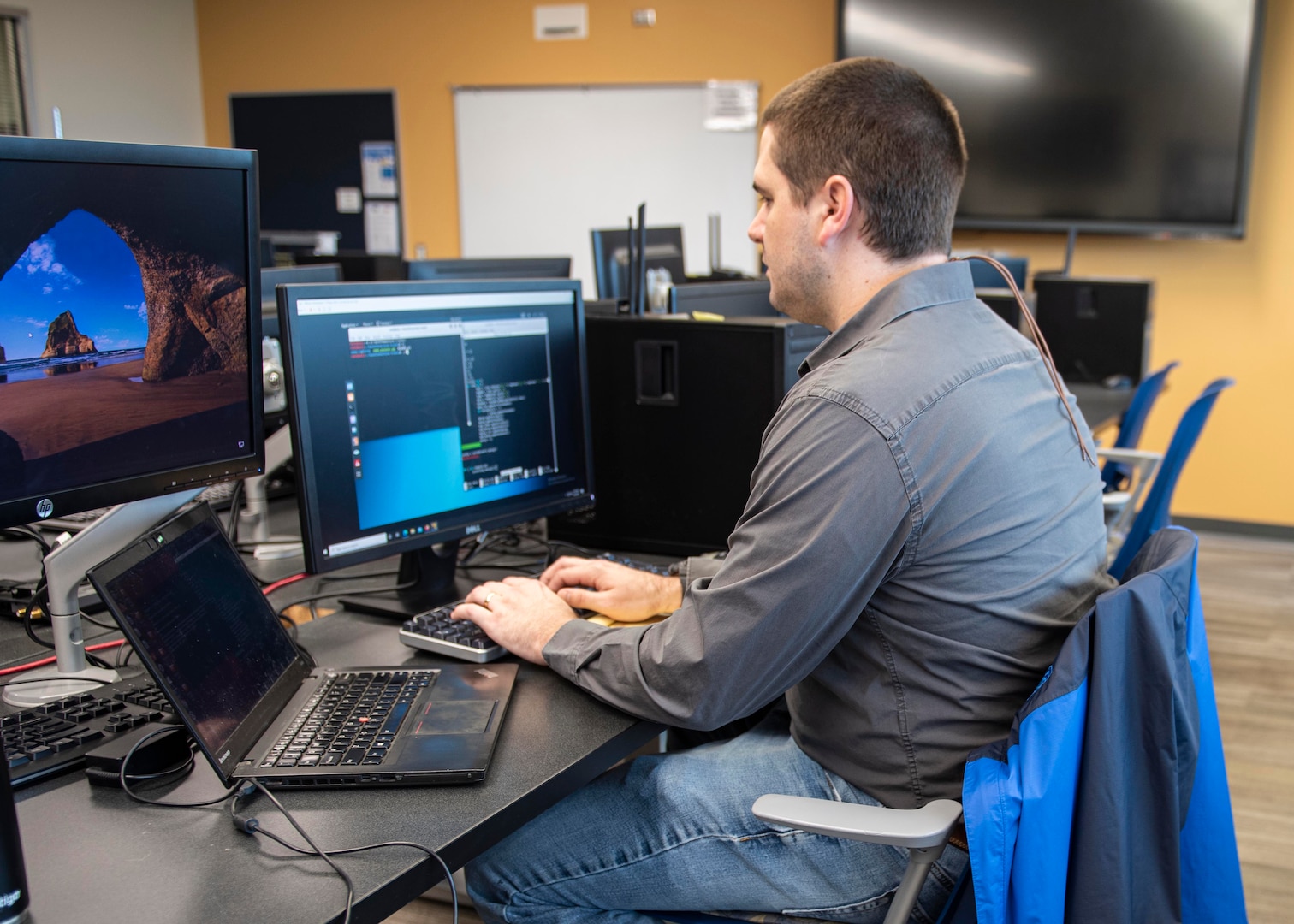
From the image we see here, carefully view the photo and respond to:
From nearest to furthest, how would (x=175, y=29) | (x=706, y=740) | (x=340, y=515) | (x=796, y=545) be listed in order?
(x=796, y=545) < (x=340, y=515) < (x=706, y=740) < (x=175, y=29)

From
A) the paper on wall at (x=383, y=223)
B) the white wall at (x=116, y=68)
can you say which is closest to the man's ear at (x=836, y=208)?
the white wall at (x=116, y=68)

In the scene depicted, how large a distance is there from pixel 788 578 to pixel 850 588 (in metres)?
0.06

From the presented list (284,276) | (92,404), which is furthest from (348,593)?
(284,276)

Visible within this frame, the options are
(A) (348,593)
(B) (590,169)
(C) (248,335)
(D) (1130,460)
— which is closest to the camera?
(C) (248,335)

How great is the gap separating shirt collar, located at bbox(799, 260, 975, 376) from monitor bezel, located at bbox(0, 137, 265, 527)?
0.66 meters

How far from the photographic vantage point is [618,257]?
2.94m

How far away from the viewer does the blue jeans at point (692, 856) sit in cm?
115

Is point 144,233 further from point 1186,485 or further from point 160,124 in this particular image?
point 160,124

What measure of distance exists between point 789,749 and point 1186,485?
13.2 ft

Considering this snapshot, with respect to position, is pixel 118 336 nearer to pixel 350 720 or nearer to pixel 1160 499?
pixel 350 720

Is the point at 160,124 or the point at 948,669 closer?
the point at 948,669

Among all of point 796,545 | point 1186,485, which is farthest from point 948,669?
point 1186,485

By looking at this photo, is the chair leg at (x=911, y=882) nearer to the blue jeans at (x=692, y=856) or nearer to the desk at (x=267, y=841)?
the blue jeans at (x=692, y=856)

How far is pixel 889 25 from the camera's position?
187 inches
